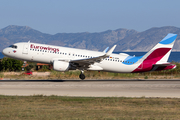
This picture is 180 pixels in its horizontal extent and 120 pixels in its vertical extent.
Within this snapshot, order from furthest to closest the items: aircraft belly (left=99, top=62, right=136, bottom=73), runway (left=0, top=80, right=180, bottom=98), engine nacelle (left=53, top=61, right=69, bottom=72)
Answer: aircraft belly (left=99, top=62, right=136, bottom=73)
engine nacelle (left=53, top=61, right=69, bottom=72)
runway (left=0, top=80, right=180, bottom=98)

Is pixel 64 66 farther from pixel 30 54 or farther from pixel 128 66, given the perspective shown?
pixel 128 66

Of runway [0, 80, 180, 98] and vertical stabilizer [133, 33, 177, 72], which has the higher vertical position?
vertical stabilizer [133, 33, 177, 72]

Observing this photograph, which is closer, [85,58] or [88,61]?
[88,61]

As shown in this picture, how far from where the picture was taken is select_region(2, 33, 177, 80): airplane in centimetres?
3347

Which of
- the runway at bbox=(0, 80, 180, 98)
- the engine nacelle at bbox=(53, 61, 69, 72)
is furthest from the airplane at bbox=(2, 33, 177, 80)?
the runway at bbox=(0, 80, 180, 98)

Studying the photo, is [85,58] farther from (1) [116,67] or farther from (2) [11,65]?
(2) [11,65]

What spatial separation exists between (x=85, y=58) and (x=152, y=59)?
8.78 meters

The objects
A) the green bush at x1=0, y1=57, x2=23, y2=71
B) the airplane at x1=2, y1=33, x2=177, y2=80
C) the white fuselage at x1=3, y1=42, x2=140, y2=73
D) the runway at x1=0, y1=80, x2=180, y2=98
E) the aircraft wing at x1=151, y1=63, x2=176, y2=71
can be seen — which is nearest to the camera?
the runway at x1=0, y1=80, x2=180, y2=98

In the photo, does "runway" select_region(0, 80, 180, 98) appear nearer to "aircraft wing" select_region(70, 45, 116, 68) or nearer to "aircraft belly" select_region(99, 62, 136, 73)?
"aircraft wing" select_region(70, 45, 116, 68)

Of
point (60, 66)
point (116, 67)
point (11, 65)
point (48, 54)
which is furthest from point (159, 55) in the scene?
point (11, 65)

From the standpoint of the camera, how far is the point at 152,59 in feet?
119

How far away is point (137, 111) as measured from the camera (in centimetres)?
1478

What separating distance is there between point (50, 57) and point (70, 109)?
19510mm

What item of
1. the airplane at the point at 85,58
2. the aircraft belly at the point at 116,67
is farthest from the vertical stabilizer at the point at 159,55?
the aircraft belly at the point at 116,67
